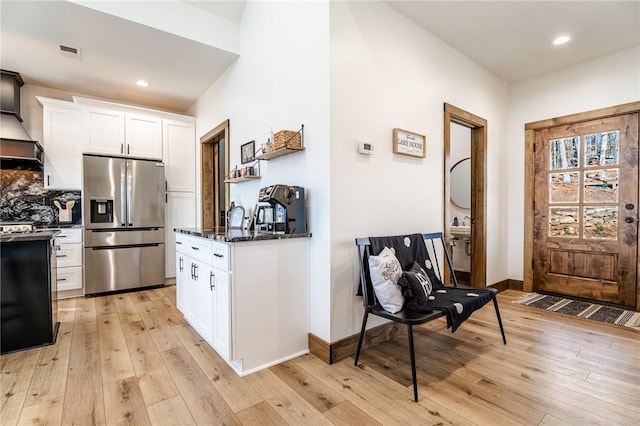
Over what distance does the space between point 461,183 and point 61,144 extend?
550 cm

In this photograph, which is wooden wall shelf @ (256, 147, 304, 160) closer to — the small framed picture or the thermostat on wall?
the small framed picture

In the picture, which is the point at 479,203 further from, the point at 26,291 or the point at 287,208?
the point at 26,291

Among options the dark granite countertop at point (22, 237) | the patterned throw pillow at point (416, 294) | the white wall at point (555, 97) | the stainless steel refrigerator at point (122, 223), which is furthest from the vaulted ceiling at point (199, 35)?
the patterned throw pillow at point (416, 294)

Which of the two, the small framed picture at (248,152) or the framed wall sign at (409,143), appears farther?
the small framed picture at (248,152)

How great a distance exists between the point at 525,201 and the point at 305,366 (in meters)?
3.53

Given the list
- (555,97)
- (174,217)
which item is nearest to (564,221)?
(555,97)

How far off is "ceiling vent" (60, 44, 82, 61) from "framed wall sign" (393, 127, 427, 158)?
3.42 metres

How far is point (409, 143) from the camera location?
269cm

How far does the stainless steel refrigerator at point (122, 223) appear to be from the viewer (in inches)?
153

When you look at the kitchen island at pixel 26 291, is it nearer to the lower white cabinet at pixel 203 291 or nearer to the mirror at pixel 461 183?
the lower white cabinet at pixel 203 291

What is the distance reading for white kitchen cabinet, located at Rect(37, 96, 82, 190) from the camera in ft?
13.0

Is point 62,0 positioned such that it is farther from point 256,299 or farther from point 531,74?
point 531,74

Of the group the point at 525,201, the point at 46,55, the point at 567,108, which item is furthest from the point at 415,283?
the point at 46,55

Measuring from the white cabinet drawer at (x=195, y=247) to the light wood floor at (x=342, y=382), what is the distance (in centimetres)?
69
